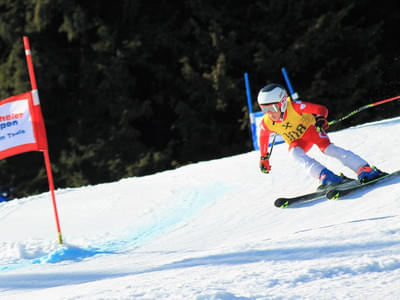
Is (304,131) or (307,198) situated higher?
(304,131)

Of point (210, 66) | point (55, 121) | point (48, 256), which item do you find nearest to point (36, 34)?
point (55, 121)

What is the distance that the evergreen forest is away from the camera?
14.3 meters

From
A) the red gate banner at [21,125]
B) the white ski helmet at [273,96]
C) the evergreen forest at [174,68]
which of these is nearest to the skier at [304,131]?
the white ski helmet at [273,96]

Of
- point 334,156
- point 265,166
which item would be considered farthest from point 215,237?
point 334,156

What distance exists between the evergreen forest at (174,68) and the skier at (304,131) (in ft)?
28.6

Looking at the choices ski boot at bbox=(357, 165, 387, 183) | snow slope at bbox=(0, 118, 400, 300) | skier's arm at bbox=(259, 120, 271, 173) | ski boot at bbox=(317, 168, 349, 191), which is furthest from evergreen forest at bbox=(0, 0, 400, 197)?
ski boot at bbox=(357, 165, 387, 183)

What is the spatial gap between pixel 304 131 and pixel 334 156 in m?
0.40

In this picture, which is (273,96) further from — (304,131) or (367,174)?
(367,174)

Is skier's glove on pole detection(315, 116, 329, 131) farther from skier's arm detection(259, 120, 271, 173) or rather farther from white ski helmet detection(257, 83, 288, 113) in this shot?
skier's arm detection(259, 120, 271, 173)

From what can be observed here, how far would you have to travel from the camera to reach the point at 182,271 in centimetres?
292

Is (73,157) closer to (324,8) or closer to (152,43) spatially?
(152,43)

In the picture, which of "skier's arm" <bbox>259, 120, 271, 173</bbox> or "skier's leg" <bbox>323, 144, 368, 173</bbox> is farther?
"skier's arm" <bbox>259, 120, 271, 173</bbox>

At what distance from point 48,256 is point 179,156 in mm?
10816

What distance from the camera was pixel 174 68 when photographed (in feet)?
51.9
